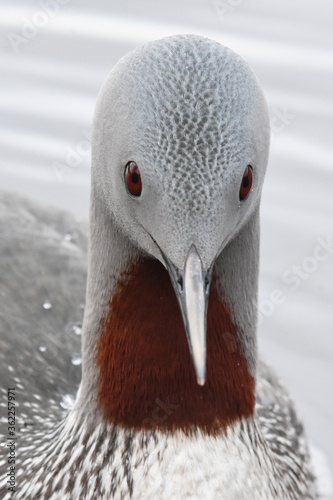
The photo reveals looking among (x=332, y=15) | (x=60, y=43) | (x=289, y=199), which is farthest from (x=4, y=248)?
(x=332, y=15)

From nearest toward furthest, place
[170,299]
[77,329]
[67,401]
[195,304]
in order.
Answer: [195,304] → [170,299] → [67,401] → [77,329]

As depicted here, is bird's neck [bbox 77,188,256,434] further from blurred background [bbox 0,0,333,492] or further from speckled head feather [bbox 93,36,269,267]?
blurred background [bbox 0,0,333,492]

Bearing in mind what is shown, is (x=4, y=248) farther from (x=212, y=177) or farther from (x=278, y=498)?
(x=212, y=177)

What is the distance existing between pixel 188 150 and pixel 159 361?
2.19 ft

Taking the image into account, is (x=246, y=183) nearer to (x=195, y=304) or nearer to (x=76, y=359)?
(x=195, y=304)

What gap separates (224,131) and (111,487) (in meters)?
1.07

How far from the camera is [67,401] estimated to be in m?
3.61

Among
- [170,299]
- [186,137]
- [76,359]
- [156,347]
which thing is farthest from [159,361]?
[76,359]

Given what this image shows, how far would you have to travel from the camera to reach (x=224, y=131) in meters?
2.43

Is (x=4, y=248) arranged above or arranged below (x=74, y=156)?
below

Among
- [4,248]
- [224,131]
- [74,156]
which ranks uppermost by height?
[74,156]

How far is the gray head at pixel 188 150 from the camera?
7.85ft

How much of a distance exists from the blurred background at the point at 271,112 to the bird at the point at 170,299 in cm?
170

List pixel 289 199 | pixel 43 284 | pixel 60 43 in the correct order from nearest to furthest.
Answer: pixel 43 284 < pixel 289 199 < pixel 60 43
